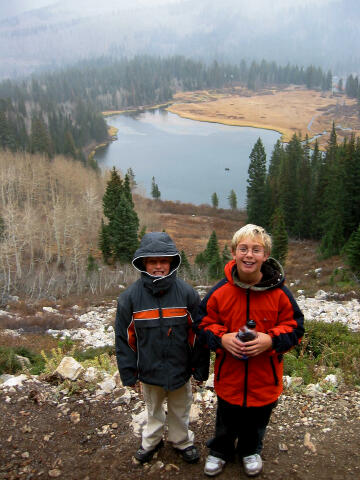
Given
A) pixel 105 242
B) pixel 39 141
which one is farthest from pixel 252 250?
pixel 39 141

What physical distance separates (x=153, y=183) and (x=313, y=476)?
62707 mm

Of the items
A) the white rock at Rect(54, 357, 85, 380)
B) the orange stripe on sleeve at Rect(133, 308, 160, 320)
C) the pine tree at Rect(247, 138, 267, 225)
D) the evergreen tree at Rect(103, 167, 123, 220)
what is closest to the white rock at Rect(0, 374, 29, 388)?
the white rock at Rect(54, 357, 85, 380)

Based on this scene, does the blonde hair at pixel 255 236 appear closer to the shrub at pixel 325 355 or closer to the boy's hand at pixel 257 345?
the boy's hand at pixel 257 345

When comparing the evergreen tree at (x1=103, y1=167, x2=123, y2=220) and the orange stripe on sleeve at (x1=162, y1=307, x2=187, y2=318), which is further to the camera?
the evergreen tree at (x1=103, y1=167, x2=123, y2=220)

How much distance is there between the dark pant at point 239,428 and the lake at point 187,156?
58877 millimetres

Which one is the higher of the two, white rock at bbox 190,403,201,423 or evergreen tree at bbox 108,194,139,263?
white rock at bbox 190,403,201,423

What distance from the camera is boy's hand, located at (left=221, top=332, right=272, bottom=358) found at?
10.1 ft

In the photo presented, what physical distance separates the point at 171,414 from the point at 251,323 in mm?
1522

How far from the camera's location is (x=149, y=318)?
11.4ft

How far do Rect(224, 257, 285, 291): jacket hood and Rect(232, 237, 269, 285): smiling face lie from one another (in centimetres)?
6

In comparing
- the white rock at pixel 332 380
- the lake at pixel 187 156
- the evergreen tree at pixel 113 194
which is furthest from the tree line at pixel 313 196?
the white rock at pixel 332 380

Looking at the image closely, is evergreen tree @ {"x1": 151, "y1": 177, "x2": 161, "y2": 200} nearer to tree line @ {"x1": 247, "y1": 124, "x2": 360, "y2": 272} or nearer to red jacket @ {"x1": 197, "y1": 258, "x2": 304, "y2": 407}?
tree line @ {"x1": 247, "y1": 124, "x2": 360, "y2": 272}

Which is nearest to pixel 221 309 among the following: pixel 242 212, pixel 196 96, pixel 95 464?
pixel 95 464

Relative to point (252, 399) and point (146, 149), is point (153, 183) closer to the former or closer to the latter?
point (146, 149)
